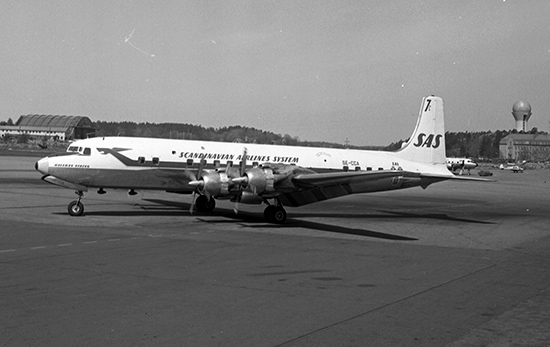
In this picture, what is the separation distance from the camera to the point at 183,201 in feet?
107

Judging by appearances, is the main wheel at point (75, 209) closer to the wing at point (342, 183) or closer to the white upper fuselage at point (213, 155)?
the white upper fuselage at point (213, 155)

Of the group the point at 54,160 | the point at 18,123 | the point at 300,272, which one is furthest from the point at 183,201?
the point at 18,123

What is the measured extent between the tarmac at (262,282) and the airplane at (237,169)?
1.31 metres

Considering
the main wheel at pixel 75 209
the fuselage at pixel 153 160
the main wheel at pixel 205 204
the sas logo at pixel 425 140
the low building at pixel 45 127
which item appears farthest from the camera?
the low building at pixel 45 127

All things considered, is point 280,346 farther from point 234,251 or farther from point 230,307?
point 234,251

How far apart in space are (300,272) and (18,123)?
157 meters

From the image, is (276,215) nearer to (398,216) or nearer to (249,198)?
(249,198)

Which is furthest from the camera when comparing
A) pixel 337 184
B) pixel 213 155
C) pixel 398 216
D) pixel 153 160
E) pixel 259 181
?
pixel 398 216

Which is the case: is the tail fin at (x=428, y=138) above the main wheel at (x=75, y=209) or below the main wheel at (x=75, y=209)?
above

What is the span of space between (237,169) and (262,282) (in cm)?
1202

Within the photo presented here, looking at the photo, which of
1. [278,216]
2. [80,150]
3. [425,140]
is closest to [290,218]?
[278,216]

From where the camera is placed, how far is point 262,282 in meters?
12.6

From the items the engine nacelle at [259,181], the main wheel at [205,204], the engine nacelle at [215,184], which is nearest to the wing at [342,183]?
the engine nacelle at [259,181]

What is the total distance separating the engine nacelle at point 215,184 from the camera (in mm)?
22859
